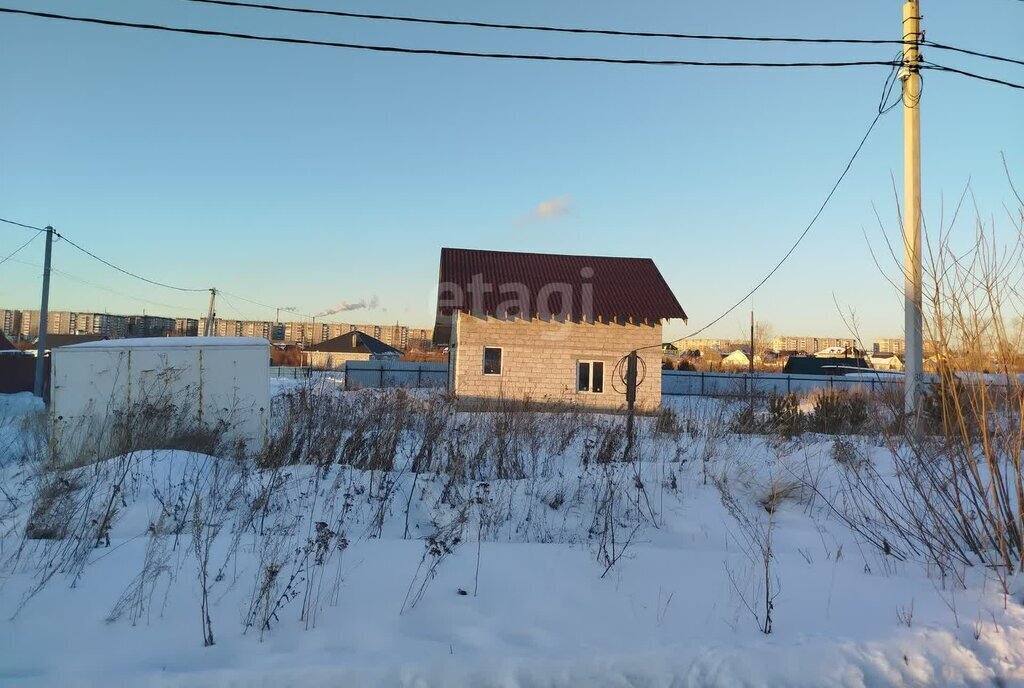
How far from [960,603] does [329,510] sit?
4.45 metres

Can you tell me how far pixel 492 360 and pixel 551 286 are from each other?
3.46m

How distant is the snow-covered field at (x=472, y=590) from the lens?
9.32ft

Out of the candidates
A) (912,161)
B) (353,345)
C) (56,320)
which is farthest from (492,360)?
(56,320)

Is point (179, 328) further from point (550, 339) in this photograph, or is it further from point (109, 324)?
point (550, 339)

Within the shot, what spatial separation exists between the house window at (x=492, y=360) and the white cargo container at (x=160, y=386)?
10.6 meters

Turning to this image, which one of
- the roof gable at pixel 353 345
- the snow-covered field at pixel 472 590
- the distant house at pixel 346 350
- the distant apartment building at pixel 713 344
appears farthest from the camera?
the distant apartment building at pixel 713 344

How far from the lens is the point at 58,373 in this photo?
8609 mm

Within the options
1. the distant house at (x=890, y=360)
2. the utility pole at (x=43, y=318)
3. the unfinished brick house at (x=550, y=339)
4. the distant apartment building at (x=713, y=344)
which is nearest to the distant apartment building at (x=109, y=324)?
the utility pole at (x=43, y=318)

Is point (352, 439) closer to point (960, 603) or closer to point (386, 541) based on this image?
point (386, 541)

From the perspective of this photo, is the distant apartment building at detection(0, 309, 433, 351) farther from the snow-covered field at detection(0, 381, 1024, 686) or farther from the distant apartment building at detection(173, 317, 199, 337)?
the snow-covered field at detection(0, 381, 1024, 686)

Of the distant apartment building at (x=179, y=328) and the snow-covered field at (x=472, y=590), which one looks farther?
the distant apartment building at (x=179, y=328)

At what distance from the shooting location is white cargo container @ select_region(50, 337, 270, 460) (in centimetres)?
848

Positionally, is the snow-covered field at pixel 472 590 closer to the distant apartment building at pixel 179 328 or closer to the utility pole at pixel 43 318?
the utility pole at pixel 43 318

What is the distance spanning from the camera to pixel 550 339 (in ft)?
63.9
